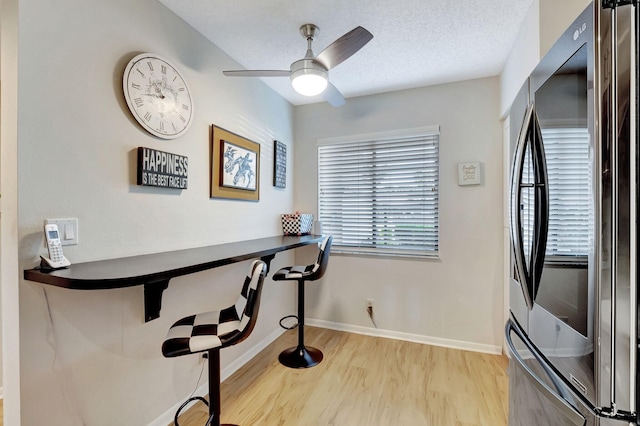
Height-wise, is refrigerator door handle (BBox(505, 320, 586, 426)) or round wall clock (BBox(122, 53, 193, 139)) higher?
round wall clock (BBox(122, 53, 193, 139))

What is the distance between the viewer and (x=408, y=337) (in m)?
2.82

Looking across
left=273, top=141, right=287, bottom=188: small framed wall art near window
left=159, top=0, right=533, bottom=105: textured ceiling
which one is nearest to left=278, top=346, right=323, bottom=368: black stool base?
left=273, top=141, right=287, bottom=188: small framed wall art near window

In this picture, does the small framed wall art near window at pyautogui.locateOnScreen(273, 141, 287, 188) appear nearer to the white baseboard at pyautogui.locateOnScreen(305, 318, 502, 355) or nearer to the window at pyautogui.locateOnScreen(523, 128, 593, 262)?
the white baseboard at pyautogui.locateOnScreen(305, 318, 502, 355)

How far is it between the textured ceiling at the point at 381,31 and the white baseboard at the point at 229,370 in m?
2.37

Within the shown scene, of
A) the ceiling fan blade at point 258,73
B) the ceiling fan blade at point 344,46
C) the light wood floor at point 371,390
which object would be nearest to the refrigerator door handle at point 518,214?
the ceiling fan blade at point 344,46

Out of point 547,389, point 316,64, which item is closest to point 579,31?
point 547,389

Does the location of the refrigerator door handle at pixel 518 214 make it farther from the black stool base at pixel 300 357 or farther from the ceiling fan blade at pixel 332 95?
the black stool base at pixel 300 357

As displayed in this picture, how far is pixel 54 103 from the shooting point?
1.23m

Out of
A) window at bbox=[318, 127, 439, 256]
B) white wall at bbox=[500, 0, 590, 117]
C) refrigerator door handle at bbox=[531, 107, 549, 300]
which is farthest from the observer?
window at bbox=[318, 127, 439, 256]

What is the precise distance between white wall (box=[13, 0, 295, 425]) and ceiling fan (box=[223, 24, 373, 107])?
0.53 metres

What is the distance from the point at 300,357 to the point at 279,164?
1.77 m

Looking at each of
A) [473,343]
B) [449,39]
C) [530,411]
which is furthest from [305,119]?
[530,411]

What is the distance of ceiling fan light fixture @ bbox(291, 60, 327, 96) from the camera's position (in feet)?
5.77

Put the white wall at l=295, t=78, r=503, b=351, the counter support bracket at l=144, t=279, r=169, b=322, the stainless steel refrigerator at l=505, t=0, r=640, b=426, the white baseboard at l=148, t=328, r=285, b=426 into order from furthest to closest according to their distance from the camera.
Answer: the white wall at l=295, t=78, r=503, b=351 < the white baseboard at l=148, t=328, r=285, b=426 < the counter support bracket at l=144, t=279, r=169, b=322 < the stainless steel refrigerator at l=505, t=0, r=640, b=426
